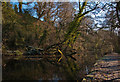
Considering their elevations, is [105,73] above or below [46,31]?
below

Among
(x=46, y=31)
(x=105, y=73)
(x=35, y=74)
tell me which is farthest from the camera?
Result: (x=46, y=31)

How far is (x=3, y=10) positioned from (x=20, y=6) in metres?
4.06

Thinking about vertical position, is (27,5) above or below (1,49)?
above

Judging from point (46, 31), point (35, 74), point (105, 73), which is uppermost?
point (46, 31)

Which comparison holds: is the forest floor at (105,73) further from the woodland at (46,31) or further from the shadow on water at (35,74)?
the woodland at (46,31)

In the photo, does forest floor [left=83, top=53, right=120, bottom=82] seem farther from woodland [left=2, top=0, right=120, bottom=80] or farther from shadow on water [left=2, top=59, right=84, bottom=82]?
woodland [left=2, top=0, right=120, bottom=80]

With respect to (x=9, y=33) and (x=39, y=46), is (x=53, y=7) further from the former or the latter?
(x=9, y=33)

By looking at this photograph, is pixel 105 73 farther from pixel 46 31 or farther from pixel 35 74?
pixel 46 31

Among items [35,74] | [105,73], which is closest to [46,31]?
[35,74]

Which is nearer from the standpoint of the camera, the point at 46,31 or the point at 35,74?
the point at 35,74

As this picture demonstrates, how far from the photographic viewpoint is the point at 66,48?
36.5 feet

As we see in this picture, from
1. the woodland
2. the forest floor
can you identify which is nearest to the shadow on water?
the forest floor

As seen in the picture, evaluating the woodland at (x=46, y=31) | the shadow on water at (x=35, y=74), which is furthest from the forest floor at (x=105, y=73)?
the woodland at (x=46, y=31)

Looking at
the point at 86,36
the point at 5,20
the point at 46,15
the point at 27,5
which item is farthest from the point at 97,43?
the point at 5,20
